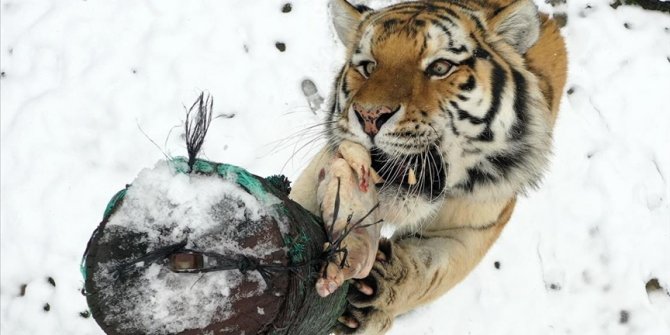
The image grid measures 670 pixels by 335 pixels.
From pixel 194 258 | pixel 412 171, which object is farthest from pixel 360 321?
pixel 194 258

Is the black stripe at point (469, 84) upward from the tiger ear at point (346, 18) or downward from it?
downward

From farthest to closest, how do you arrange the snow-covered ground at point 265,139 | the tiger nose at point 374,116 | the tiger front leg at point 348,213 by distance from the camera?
the snow-covered ground at point 265,139, the tiger nose at point 374,116, the tiger front leg at point 348,213

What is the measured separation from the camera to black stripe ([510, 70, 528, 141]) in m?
1.16

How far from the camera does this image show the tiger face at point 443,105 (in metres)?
1.03

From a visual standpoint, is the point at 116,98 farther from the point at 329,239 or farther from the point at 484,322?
the point at 329,239

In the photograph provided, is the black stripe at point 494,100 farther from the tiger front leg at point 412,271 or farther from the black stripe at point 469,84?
the tiger front leg at point 412,271

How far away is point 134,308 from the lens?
652 mm

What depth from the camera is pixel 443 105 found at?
1.07 meters

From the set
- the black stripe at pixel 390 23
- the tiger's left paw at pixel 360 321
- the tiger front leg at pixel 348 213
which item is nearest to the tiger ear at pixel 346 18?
the black stripe at pixel 390 23

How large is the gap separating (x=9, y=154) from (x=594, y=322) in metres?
1.75

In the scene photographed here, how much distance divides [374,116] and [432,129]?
0.33 ft

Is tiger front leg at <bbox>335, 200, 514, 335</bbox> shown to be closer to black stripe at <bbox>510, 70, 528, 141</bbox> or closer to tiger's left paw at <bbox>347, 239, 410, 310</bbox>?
tiger's left paw at <bbox>347, 239, 410, 310</bbox>

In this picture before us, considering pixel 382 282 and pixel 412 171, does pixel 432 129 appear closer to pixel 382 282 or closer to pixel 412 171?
pixel 412 171

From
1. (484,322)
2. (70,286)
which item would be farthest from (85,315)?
(484,322)
